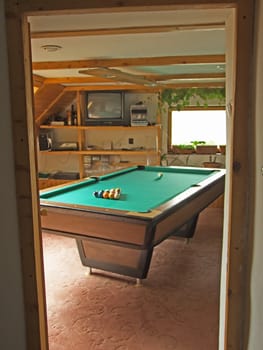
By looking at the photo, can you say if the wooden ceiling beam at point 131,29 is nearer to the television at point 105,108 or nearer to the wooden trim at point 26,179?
the wooden trim at point 26,179

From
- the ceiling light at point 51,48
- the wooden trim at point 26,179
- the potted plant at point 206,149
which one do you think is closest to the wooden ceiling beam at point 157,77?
the potted plant at point 206,149

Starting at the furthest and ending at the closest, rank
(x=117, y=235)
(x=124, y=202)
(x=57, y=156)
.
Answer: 1. (x=57, y=156)
2. (x=124, y=202)
3. (x=117, y=235)

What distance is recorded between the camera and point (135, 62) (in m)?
3.76

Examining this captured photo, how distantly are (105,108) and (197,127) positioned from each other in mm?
1770

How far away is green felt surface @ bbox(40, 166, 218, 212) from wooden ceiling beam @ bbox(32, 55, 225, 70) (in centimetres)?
134

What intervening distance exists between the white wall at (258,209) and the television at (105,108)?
198 inches

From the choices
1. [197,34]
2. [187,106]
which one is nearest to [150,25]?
[197,34]

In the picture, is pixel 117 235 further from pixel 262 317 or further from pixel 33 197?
pixel 262 317

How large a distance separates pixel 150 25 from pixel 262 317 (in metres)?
1.55

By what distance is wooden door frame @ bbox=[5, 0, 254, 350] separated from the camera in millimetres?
1480

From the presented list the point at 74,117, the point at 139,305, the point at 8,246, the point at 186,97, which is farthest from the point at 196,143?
the point at 8,246

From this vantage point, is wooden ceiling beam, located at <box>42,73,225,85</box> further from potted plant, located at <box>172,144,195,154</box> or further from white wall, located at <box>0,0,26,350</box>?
white wall, located at <box>0,0,26,350</box>

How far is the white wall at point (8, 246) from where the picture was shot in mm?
1592

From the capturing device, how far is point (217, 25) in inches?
73.3
